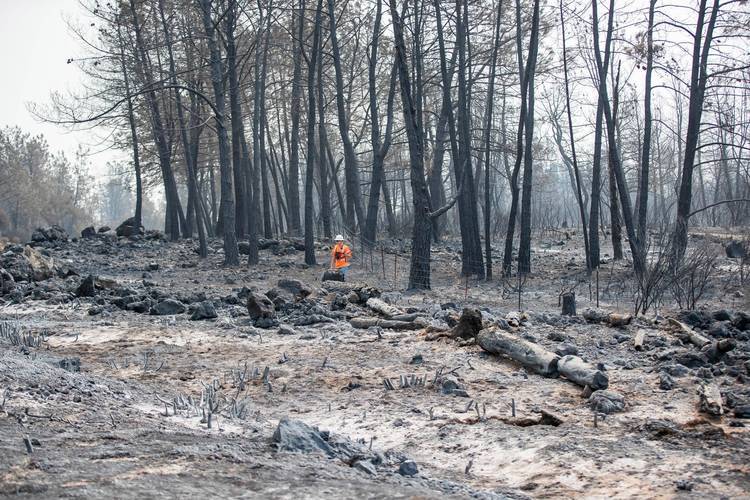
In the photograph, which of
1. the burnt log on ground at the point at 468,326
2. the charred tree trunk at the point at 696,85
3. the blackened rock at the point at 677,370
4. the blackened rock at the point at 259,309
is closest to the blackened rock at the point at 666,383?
the blackened rock at the point at 677,370

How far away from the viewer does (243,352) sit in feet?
28.5

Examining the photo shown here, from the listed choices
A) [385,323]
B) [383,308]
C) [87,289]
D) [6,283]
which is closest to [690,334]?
[385,323]

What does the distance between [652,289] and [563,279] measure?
702 cm

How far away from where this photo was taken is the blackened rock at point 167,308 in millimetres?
11406

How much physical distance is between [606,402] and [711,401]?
748 millimetres

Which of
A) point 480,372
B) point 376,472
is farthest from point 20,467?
point 480,372

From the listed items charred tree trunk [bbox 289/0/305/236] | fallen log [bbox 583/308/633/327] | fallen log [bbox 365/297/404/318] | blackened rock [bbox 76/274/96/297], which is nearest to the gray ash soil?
fallen log [bbox 583/308/633/327]

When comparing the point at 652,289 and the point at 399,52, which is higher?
the point at 399,52

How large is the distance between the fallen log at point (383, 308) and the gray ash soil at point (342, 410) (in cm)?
26

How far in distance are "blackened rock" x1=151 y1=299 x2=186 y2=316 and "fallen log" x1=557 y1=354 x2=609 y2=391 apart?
20.7 feet

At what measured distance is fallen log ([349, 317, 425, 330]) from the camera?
988cm

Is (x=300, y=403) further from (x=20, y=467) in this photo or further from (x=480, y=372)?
(x=20, y=467)

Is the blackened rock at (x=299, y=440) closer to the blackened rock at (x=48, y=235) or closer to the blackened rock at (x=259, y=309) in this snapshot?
the blackened rock at (x=259, y=309)

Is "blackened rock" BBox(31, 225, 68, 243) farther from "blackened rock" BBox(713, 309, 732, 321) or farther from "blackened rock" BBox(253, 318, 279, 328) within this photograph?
"blackened rock" BBox(713, 309, 732, 321)
